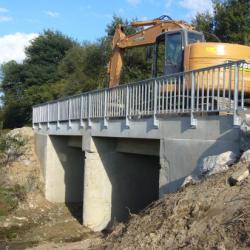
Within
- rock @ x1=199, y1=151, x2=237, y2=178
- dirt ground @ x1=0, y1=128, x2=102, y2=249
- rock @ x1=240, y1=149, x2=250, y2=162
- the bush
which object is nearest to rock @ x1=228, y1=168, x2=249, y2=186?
rock @ x1=240, y1=149, x2=250, y2=162

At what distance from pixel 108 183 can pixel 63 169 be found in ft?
23.7

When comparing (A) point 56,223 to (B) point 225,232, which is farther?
(A) point 56,223

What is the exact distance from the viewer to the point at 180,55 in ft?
49.1

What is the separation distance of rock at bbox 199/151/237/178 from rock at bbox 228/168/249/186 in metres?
0.73

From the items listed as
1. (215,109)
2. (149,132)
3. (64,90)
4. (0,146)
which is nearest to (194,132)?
(215,109)

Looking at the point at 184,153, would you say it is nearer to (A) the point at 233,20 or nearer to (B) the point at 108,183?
(B) the point at 108,183

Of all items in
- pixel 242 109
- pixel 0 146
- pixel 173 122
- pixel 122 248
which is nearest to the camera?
pixel 122 248

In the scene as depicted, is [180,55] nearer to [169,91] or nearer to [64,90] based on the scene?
[169,91]

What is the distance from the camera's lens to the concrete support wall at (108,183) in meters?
17.3

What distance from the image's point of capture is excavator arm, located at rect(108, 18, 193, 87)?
1791cm

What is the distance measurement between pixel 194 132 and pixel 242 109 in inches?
60.4

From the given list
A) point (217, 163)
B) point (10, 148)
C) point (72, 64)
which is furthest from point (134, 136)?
point (72, 64)

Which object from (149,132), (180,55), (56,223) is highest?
(180,55)

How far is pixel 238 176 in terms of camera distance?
7.58 meters
